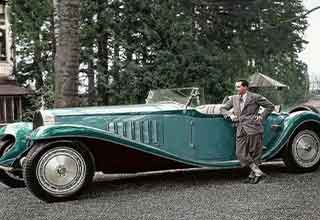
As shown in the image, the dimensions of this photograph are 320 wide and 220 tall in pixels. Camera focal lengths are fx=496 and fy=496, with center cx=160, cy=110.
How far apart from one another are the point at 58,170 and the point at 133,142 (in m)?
1.12

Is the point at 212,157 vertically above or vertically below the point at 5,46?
below

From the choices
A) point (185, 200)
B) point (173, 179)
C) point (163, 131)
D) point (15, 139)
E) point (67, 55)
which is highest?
point (67, 55)

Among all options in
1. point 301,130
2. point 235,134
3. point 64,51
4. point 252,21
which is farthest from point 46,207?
point 252,21

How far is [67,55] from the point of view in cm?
1027

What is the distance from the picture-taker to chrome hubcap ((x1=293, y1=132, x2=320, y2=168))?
26.3ft

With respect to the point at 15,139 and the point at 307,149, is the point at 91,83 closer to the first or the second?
the point at 15,139

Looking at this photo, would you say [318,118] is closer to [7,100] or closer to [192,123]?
[192,123]

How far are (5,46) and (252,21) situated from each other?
15.0m

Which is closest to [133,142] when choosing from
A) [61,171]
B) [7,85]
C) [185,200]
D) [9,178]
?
[61,171]

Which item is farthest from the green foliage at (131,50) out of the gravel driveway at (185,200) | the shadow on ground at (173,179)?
the gravel driveway at (185,200)

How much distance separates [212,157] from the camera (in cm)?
746

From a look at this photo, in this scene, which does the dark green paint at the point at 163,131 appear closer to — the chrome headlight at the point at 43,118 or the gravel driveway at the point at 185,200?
the chrome headlight at the point at 43,118

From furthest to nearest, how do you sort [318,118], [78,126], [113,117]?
[318,118] → [113,117] → [78,126]

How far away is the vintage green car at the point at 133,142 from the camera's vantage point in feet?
20.7
